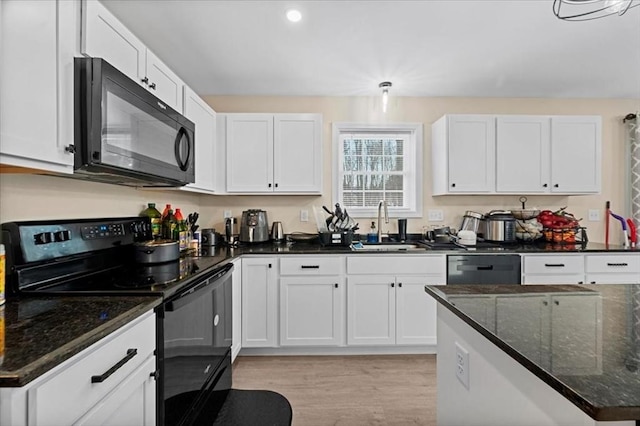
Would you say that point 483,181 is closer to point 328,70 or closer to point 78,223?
point 328,70

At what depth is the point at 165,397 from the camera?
46.7 inches

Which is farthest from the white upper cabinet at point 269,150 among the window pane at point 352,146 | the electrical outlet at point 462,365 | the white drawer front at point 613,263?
the white drawer front at point 613,263

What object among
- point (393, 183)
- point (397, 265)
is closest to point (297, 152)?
point (393, 183)

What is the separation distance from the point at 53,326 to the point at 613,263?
3583 mm

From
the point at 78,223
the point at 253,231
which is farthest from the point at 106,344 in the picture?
the point at 253,231

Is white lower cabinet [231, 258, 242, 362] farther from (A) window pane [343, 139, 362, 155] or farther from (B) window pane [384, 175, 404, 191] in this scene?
(B) window pane [384, 175, 404, 191]

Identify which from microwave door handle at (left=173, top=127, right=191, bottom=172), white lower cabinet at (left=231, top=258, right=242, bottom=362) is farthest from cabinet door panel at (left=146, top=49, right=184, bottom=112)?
white lower cabinet at (left=231, top=258, right=242, bottom=362)

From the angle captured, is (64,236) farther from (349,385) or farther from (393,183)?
(393,183)

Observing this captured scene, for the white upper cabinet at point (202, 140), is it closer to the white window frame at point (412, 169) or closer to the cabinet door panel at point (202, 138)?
the cabinet door panel at point (202, 138)

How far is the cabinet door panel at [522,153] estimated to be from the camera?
293cm

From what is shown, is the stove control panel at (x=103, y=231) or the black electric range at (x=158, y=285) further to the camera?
the stove control panel at (x=103, y=231)

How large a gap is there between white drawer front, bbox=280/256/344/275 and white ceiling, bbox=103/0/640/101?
161 centimetres

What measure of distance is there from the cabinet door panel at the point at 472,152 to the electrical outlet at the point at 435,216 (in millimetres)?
410

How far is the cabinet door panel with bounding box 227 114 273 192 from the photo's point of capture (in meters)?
2.95
